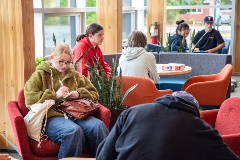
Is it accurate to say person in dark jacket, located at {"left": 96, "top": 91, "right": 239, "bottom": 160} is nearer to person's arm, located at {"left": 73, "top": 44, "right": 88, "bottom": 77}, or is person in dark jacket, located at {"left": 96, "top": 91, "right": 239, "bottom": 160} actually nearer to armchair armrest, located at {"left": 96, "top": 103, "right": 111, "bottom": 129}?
armchair armrest, located at {"left": 96, "top": 103, "right": 111, "bottom": 129}

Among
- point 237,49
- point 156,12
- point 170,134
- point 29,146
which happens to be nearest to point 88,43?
point 29,146

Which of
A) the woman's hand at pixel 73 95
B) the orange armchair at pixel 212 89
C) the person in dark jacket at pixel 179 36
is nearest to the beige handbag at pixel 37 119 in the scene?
the woman's hand at pixel 73 95

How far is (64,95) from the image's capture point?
403 centimetres

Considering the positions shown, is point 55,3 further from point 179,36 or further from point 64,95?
point 64,95

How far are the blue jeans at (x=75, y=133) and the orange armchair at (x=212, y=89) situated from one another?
7.25 feet

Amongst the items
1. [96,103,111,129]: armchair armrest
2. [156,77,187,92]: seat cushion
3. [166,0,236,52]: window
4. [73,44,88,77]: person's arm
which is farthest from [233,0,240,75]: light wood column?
[96,103,111,129]: armchair armrest

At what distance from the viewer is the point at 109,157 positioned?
8.31 feet

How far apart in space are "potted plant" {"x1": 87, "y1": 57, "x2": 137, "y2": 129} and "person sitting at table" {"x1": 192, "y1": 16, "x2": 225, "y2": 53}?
13.7 feet

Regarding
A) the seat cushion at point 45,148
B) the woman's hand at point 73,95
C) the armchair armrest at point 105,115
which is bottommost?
the seat cushion at point 45,148

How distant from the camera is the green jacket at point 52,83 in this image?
13.2ft

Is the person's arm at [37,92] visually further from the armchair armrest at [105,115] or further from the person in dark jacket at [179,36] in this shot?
the person in dark jacket at [179,36]

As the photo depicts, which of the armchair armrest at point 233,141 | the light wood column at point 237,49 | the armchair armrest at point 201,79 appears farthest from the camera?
the light wood column at point 237,49

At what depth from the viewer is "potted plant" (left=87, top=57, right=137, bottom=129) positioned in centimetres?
480

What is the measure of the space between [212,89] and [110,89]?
176 cm
